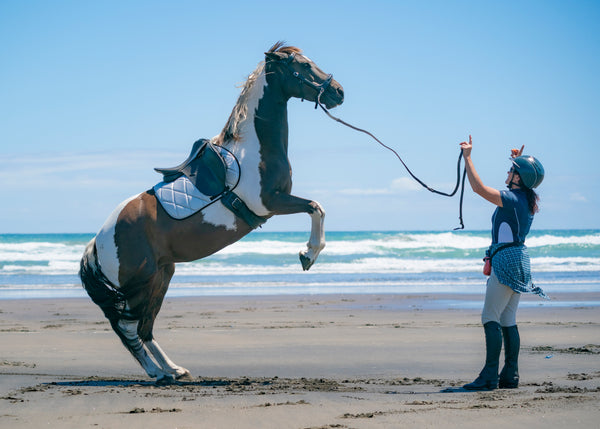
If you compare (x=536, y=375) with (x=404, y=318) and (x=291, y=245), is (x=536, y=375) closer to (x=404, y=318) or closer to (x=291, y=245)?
(x=404, y=318)

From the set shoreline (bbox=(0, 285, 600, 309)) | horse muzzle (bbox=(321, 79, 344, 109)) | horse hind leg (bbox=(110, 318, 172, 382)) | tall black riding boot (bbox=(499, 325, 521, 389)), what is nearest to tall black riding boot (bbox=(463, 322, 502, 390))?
tall black riding boot (bbox=(499, 325, 521, 389))

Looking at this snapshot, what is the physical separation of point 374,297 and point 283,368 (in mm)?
8898

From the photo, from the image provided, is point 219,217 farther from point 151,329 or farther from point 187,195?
point 151,329

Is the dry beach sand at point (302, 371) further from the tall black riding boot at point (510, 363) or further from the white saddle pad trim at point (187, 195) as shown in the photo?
the white saddle pad trim at point (187, 195)

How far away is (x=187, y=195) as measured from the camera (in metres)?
5.81

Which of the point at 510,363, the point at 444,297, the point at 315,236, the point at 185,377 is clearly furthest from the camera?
the point at 444,297

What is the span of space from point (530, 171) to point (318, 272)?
19.6 m

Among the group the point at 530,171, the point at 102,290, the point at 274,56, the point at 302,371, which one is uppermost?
the point at 274,56

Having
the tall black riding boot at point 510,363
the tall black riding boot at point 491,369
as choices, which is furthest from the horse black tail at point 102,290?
the tall black riding boot at point 510,363

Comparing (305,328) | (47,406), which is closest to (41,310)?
(305,328)

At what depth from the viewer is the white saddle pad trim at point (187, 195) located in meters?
5.77

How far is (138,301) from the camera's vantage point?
5977mm

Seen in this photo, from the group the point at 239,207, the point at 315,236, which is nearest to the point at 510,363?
the point at 315,236

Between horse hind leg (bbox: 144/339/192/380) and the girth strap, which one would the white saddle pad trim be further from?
horse hind leg (bbox: 144/339/192/380)
